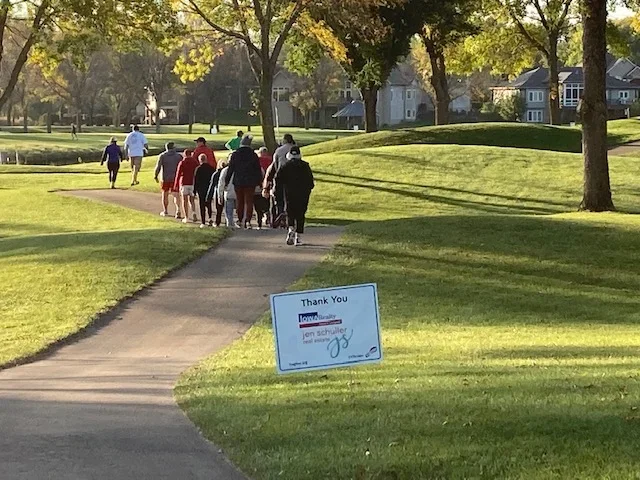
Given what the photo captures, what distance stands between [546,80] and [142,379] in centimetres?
10623

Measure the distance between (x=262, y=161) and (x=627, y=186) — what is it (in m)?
14.0

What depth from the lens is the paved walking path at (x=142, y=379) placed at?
271 inches

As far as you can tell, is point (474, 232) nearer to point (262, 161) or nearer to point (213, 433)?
point (262, 161)

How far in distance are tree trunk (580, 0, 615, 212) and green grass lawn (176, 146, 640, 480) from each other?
179cm

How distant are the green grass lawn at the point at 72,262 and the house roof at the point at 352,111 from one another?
82.7 metres

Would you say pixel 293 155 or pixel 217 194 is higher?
pixel 293 155

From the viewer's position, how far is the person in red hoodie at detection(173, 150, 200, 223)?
23047 millimetres

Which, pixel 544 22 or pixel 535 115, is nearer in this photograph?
pixel 544 22

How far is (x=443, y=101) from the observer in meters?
55.7

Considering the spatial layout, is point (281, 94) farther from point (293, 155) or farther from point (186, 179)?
point (293, 155)

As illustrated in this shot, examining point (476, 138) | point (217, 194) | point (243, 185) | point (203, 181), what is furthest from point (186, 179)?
point (476, 138)

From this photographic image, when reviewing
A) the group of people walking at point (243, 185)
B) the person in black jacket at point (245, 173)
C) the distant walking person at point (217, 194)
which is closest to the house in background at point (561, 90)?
the group of people walking at point (243, 185)

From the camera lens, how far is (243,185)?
21.4 meters

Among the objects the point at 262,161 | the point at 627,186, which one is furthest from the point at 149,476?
the point at 627,186
